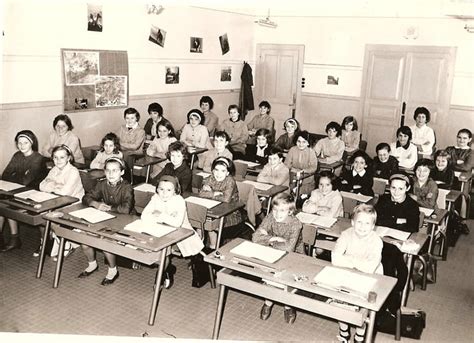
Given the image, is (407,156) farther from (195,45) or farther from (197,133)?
(195,45)

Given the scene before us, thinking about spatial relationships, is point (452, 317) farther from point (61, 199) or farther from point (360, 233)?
point (61, 199)

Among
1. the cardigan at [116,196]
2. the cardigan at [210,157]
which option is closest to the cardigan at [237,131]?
the cardigan at [210,157]

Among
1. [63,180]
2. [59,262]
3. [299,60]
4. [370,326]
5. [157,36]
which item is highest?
[157,36]

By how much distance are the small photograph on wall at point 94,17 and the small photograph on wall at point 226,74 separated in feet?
9.79

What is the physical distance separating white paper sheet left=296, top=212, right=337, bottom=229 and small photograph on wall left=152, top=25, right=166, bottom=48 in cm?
453

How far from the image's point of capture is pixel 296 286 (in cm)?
278

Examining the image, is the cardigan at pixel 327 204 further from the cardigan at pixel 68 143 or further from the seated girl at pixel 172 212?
the cardigan at pixel 68 143

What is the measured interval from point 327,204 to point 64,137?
11.2 ft

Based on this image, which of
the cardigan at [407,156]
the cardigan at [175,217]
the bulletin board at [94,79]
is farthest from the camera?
the cardigan at [407,156]

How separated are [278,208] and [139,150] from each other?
142 inches

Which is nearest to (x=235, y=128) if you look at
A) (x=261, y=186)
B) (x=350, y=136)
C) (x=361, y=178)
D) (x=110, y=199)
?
(x=350, y=136)

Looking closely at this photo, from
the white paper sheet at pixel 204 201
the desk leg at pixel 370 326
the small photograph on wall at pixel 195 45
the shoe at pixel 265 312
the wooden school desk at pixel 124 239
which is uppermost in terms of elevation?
the small photograph on wall at pixel 195 45

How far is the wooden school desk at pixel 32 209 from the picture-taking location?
3855 millimetres

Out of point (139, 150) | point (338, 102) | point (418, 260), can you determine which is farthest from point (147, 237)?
point (338, 102)
